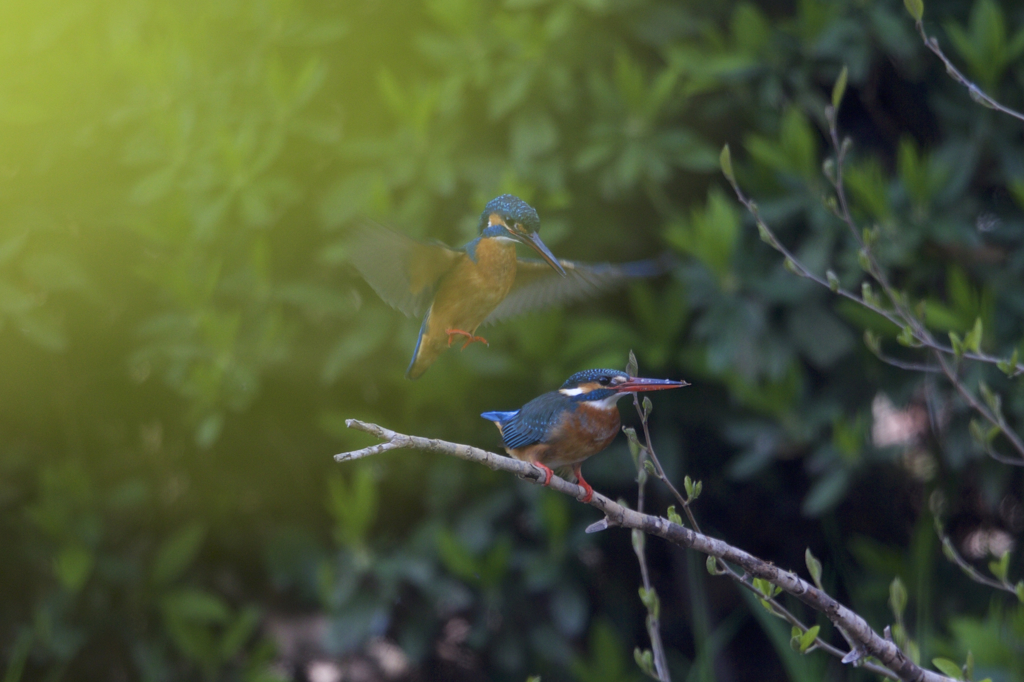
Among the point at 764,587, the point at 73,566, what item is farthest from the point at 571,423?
the point at 73,566

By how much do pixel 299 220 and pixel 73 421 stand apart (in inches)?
98.3

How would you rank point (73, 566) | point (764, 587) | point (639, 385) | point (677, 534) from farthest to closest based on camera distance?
1. point (73, 566)
2. point (764, 587)
3. point (677, 534)
4. point (639, 385)

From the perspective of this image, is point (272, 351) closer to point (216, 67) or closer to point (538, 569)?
point (216, 67)

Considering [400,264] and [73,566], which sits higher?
[400,264]

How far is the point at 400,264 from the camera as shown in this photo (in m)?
1.01

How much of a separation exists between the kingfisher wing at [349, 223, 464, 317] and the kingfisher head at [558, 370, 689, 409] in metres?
0.19

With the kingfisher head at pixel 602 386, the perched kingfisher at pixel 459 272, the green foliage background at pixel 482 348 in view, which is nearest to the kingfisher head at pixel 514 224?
the perched kingfisher at pixel 459 272

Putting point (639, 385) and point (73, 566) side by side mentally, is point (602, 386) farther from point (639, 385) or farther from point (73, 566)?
point (73, 566)

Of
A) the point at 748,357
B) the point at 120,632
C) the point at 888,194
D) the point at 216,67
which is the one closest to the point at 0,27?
the point at 216,67

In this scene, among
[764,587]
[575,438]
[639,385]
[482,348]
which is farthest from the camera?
[482,348]

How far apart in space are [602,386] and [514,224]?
0.20 meters

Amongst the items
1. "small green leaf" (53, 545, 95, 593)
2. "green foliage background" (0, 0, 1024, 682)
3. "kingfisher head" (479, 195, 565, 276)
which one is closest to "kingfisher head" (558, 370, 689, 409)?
"kingfisher head" (479, 195, 565, 276)

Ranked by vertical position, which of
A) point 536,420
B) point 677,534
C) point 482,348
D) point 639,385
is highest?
point 639,385

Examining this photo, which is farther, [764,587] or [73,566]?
[73,566]
